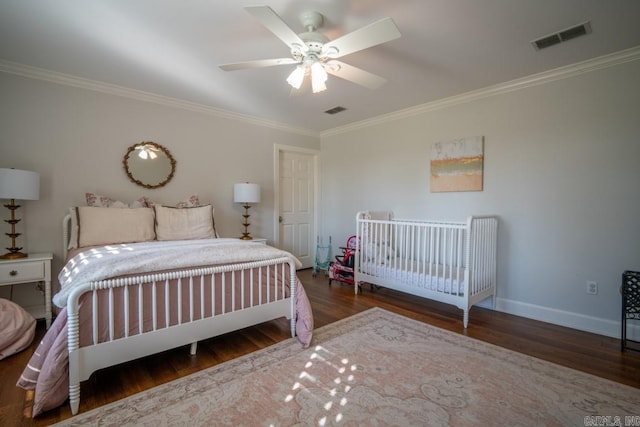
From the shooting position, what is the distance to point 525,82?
2.83 m

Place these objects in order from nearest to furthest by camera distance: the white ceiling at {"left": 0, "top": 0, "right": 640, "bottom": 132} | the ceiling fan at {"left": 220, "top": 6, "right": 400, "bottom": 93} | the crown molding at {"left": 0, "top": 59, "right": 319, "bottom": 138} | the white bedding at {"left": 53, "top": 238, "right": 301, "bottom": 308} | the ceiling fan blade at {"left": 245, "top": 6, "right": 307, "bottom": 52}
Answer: the ceiling fan blade at {"left": 245, "top": 6, "right": 307, "bottom": 52} < the ceiling fan at {"left": 220, "top": 6, "right": 400, "bottom": 93} < the white bedding at {"left": 53, "top": 238, "right": 301, "bottom": 308} < the white ceiling at {"left": 0, "top": 0, "right": 640, "bottom": 132} < the crown molding at {"left": 0, "top": 59, "right": 319, "bottom": 138}

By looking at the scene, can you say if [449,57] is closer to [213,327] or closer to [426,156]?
[426,156]

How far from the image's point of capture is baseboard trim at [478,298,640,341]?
244 centimetres

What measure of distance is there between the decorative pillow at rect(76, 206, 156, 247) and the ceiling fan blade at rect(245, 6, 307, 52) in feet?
7.49

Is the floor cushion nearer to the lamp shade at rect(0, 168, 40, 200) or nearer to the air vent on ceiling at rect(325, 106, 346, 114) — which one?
the lamp shade at rect(0, 168, 40, 200)

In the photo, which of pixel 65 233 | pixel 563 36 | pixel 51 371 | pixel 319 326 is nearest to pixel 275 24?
pixel 563 36

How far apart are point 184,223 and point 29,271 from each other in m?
1.28

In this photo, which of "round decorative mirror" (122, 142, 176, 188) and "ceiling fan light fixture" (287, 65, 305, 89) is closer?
"ceiling fan light fixture" (287, 65, 305, 89)

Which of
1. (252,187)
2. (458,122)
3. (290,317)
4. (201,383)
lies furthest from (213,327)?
(458,122)

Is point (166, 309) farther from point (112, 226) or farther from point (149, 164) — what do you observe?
point (149, 164)

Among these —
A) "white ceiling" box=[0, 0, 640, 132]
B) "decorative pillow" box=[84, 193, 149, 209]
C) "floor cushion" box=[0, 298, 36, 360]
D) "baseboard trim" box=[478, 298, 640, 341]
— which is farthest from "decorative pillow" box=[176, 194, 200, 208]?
"baseboard trim" box=[478, 298, 640, 341]

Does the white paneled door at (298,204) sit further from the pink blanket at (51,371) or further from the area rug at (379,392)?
the pink blanket at (51,371)

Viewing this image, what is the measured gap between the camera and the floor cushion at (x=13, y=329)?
6.99ft

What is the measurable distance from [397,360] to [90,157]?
344 cm
